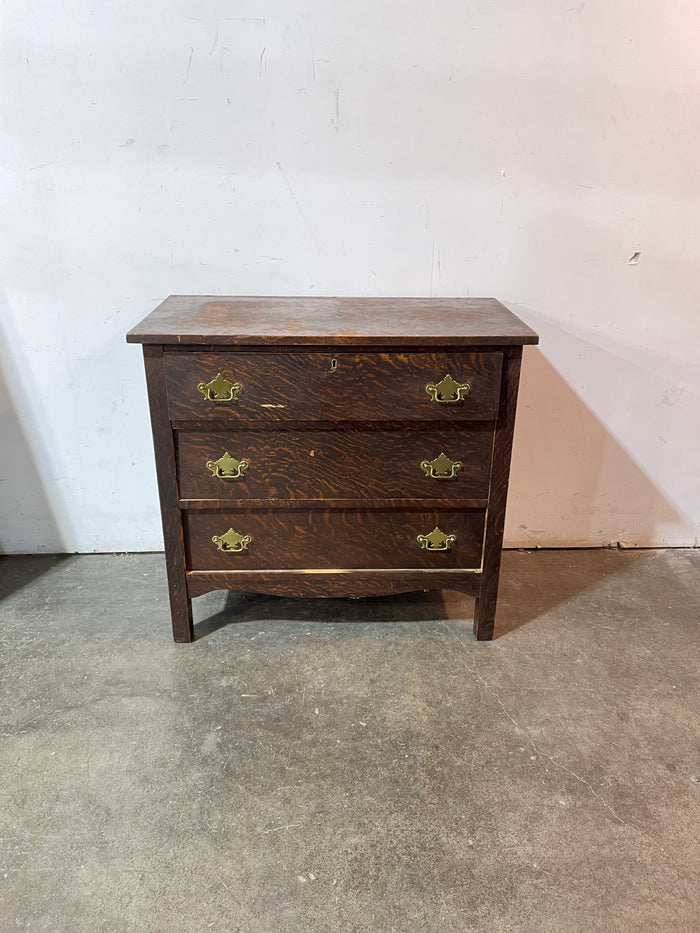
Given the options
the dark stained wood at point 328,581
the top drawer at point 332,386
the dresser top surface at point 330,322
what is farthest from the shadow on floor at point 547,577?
the dresser top surface at point 330,322

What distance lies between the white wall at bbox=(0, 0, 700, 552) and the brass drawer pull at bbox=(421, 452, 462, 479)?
0.66m

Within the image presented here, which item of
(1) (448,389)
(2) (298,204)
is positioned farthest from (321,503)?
(2) (298,204)

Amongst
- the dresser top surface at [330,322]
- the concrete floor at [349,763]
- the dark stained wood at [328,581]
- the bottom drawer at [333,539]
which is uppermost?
the dresser top surface at [330,322]

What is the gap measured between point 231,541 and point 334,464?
14.6 inches

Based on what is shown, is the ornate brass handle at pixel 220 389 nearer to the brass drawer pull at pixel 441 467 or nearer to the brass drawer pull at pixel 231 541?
the brass drawer pull at pixel 231 541

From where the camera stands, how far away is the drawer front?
5.71 ft

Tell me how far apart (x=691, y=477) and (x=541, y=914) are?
1723mm

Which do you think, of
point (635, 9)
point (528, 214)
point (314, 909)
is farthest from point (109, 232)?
point (314, 909)

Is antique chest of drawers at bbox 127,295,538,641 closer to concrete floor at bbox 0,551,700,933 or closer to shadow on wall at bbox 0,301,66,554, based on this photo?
concrete floor at bbox 0,551,700,933

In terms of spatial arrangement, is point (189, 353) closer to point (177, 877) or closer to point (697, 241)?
point (177, 877)

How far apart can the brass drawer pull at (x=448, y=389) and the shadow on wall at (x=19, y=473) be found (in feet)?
4.53

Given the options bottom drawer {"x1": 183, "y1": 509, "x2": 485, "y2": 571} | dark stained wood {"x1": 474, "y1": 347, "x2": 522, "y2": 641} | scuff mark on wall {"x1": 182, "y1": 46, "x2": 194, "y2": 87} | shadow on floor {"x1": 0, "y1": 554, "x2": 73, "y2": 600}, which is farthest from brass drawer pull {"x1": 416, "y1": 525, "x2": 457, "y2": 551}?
scuff mark on wall {"x1": 182, "y1": 46, "x2": 194, "y2": 87}

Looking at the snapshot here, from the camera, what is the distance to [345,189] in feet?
6.66

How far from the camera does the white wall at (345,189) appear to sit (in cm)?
190
